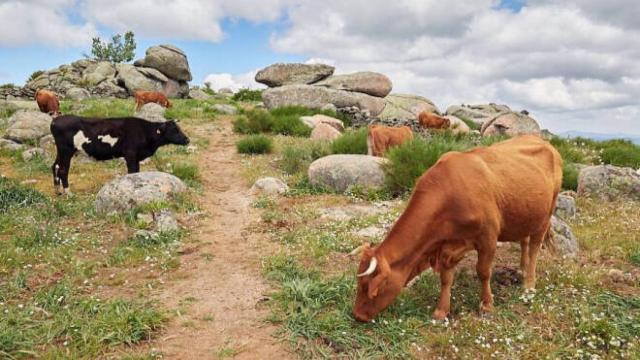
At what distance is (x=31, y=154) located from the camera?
15.6 metres

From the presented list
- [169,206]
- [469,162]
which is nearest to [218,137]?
[169,206]

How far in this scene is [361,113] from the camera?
27812 mm

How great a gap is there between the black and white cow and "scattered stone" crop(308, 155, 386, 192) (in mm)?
4540

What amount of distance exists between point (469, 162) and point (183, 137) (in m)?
10.0

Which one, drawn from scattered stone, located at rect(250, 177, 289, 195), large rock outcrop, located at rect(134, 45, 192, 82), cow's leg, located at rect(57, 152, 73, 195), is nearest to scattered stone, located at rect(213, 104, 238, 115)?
large rock outcrop, located at rect(134, 45, 192, 82)

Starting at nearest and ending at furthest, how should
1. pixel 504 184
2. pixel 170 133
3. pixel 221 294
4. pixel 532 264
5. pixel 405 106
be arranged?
pixel 504 184 → pixel 532 264 → pixel 221 294 → pixel 170 133 → pixel 405 106

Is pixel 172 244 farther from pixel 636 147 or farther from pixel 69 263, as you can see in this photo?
pixel 636 147

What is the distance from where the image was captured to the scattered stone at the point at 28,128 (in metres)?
17.9

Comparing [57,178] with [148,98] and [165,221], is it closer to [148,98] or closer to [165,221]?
[165,221]

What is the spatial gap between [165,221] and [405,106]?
2582 centimetres

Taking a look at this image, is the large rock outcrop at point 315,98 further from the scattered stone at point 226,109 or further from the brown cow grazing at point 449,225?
the brown cow grazing at point 449,225

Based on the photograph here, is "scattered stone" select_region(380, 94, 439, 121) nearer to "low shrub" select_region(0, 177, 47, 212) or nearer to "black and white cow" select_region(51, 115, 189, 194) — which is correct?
"black and white cow" select_region(51, 115, 189, 194)

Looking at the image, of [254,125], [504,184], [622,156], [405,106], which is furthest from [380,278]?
[405,106]

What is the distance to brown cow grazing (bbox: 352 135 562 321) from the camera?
5465 mm
